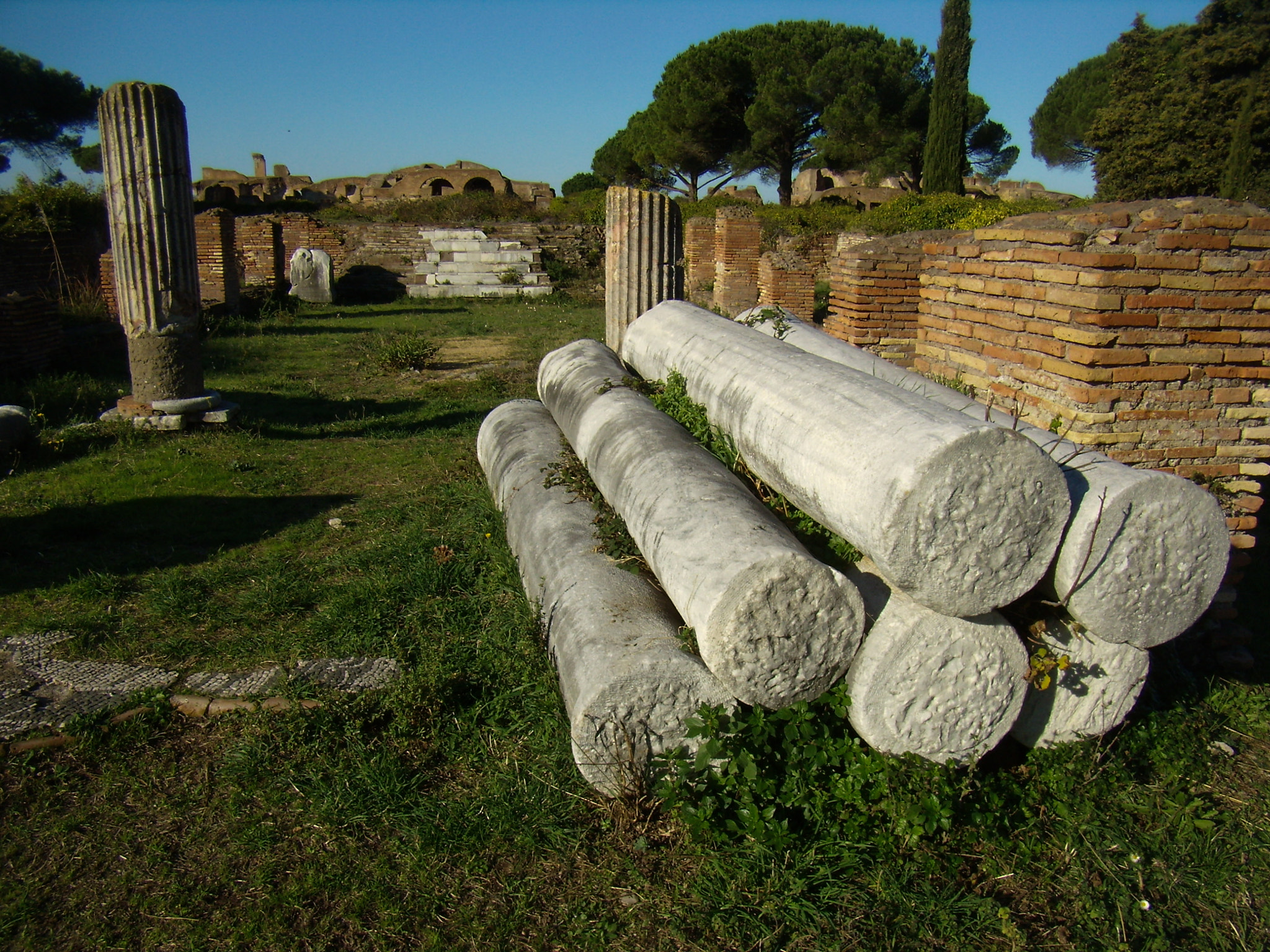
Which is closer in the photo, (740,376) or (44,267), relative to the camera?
(740,376)

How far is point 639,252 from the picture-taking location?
18.4 feet

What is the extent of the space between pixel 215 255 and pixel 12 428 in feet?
29.1

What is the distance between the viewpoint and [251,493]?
18.0ft

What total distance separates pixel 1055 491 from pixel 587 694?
1.45 m

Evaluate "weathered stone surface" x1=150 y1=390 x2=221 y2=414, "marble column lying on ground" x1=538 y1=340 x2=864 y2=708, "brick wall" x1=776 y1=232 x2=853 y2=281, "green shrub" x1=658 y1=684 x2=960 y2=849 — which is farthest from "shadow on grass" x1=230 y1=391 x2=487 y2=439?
"brick wall" x1=776 y1=232 x2=853 y2=281

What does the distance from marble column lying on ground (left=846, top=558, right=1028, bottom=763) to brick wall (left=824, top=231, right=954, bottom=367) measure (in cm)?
421

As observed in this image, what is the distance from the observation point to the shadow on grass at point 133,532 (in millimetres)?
4309

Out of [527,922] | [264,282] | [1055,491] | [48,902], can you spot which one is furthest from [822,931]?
[264,282]

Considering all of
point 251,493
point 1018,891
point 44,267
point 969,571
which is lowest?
point 1018,891

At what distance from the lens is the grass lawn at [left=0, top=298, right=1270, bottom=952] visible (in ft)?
7.18

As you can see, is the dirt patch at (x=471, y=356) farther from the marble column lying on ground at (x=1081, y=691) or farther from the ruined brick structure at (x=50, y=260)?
the marble column lying on ground at (x=1081, y=691)

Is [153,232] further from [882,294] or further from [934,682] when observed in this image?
[934,682]

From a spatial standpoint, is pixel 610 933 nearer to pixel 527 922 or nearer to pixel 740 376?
pixel 527 922

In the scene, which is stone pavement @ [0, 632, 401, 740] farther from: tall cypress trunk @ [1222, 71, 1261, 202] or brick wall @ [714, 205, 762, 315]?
tall cypress trunk @ [1222, 71, 1261, 202]
